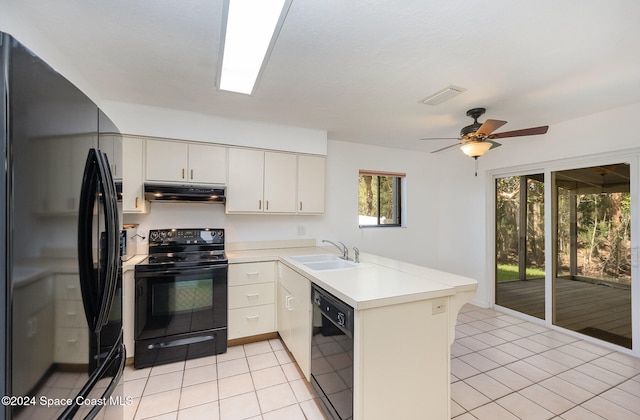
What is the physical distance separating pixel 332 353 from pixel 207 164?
224 cm

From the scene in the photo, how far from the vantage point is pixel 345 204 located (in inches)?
156

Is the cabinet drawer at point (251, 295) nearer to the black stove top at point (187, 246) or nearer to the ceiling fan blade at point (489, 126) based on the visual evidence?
the black stove top at point (187, 246)

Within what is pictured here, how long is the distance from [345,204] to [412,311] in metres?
2.50

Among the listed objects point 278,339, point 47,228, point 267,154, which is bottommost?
point 278,339

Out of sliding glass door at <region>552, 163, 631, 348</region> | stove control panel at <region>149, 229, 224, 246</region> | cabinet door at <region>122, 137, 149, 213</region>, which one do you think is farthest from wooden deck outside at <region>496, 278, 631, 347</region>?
cabinet door at <region>122, 137, 149, 213</region>

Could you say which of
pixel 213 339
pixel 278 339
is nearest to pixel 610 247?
pixel 278 339

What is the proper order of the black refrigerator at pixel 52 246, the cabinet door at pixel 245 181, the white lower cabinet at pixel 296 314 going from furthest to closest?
1. the cabinet door at pixel 245 181
2. the white lower cabinet at pixel 296 314
3. the black refrigerator at pixel 52 246

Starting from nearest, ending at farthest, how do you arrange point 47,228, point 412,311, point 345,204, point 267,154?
point 47,228 → point 412,311 → point 267,154 → point 345,204

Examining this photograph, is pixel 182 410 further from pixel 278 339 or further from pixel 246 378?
pixel 278 339

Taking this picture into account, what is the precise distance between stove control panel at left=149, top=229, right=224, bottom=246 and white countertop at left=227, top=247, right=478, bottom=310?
3.85 ft

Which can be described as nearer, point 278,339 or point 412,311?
point 412,311

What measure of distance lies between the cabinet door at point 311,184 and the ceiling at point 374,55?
2.18 ft

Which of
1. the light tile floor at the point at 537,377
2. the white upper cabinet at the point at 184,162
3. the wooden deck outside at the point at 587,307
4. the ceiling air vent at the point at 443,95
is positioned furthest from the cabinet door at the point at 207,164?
the wooden deck outside at the point at 587,307

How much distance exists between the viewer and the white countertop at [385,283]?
1.48m
